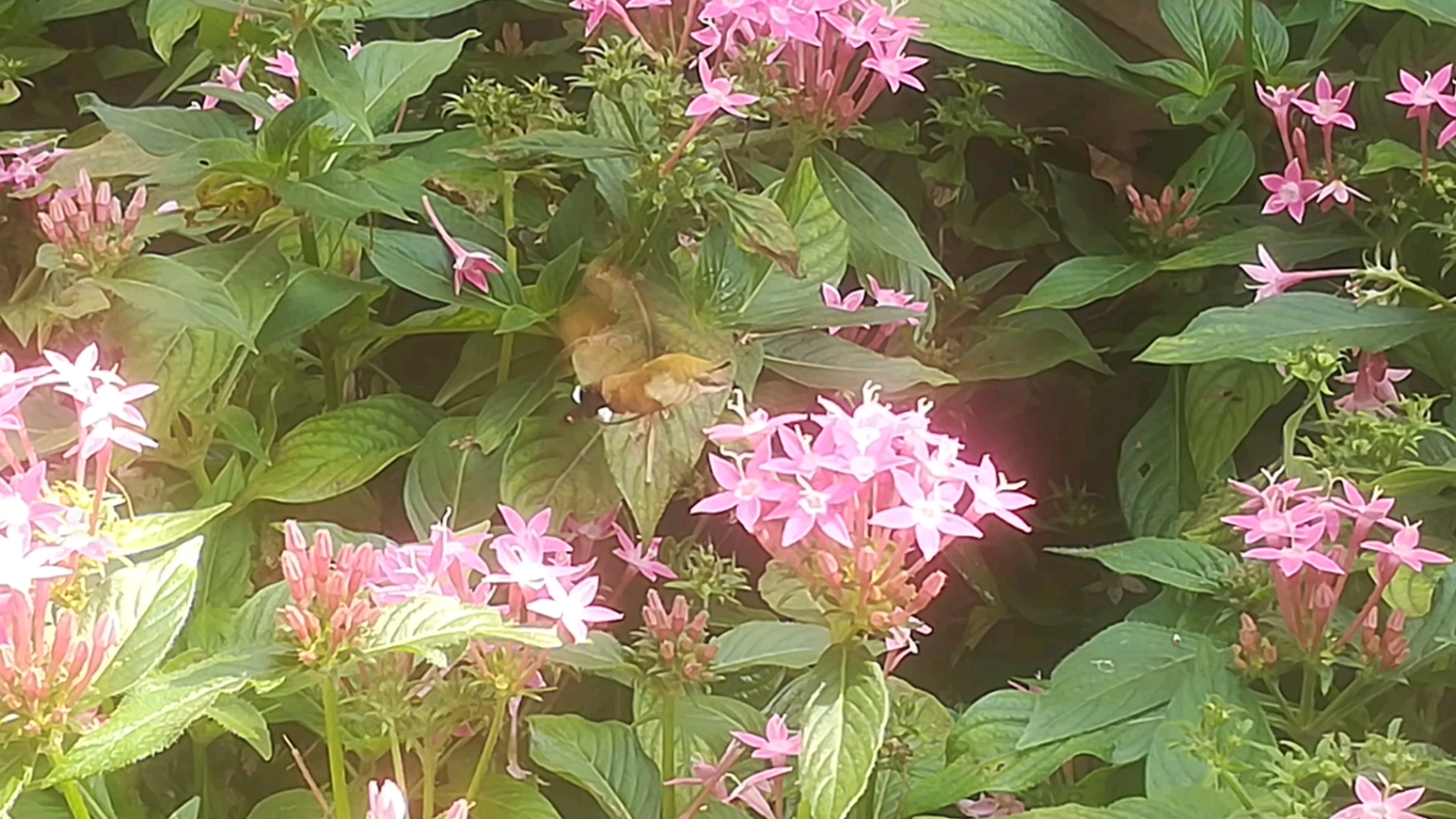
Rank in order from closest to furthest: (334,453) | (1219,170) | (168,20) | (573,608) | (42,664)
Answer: (42,664)
(573,608)
(334,453)
(168,20)
(1219,170)

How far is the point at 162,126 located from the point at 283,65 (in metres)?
0.08

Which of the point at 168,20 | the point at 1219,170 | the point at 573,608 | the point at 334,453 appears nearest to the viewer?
the point at 573,608

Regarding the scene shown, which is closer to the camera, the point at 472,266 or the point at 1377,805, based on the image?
the point at 1377,805

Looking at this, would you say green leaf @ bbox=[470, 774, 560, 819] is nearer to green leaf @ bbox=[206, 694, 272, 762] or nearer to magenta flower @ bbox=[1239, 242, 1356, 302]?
green leaf @ bbox=[206, 694, 272, 762]

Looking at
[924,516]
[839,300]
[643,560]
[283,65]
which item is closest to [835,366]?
[839,300]

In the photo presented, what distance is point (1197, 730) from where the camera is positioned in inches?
25.2

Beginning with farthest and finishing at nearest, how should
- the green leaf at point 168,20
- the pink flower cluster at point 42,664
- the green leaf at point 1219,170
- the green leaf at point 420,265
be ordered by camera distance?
1. the green leaf at point 1219,170
2. the green leaf at point 168,20
3. the green leaf at point 420,265
4. the pink flower cluster at point 42,664

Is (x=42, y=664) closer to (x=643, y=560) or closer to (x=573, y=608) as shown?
(x=573, y=608)

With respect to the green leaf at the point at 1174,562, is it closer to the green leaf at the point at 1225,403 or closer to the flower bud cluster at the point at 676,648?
the green leaf at the point at 1225,403

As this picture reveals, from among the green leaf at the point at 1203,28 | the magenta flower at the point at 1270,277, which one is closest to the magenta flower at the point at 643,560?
the magenta flower at the point at 1270,277

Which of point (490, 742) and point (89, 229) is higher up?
point (89, 229)

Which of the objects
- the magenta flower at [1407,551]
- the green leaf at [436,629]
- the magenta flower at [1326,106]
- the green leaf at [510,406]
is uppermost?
the magenta flower at [1326,106]

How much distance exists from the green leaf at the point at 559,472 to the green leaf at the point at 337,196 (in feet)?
0.46

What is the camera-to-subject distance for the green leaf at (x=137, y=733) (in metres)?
0.46
